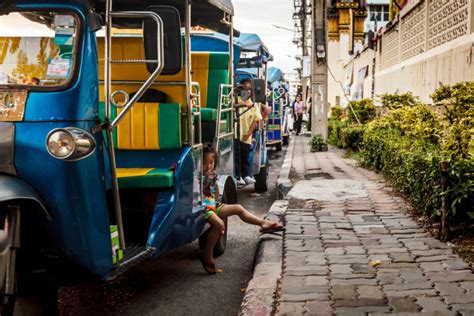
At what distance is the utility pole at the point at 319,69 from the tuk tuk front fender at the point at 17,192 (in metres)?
13.5

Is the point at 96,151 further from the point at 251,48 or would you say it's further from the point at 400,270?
the point at 251,48

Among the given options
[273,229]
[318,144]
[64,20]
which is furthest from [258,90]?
[318,144]

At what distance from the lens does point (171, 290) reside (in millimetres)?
5031

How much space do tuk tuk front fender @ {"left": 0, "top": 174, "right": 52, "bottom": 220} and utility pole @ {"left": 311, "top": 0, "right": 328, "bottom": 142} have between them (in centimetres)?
1347

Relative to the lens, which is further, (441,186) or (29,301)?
(441,186)

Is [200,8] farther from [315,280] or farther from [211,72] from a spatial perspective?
[315,280]

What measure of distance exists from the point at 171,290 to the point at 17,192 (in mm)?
2223

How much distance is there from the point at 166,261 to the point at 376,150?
5.82 m

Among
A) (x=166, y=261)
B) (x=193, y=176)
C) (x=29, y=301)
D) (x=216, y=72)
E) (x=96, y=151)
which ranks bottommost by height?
(x=166, y=261)

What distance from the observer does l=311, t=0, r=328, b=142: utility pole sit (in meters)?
16.1

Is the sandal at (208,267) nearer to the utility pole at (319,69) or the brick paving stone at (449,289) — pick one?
the brick paving stone at (449,289)

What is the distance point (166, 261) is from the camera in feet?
19.4

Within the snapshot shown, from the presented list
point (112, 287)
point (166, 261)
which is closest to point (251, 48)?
point (166, 261)

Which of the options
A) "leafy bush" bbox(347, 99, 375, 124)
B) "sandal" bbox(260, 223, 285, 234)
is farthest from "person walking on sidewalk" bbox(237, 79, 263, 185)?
"leafy bush" bbox(347, 99, 375, 124)
